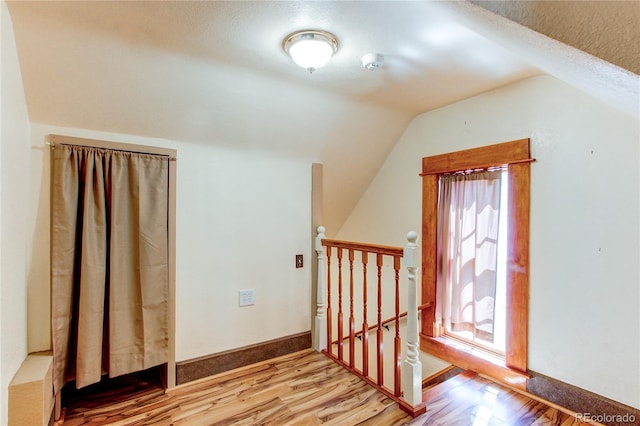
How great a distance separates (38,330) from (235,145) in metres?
1.66

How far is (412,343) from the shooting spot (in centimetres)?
189

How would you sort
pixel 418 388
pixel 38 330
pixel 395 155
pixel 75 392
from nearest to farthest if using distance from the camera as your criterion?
pixel 38 330 < pixel 418 388 < pixel 75 392 < pixel 395 155

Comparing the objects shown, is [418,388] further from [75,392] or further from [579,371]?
[75,392]

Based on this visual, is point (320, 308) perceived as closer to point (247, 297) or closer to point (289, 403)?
point (247, 297)

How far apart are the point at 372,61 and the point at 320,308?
Answer: 2.02 metres

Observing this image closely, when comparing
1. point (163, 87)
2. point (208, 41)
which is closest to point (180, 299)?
point (163, 87)

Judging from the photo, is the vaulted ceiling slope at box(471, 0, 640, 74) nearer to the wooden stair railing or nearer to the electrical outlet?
the wooden stair railing

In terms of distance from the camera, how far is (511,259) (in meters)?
2.22

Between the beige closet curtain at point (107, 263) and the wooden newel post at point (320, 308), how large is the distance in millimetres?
1220

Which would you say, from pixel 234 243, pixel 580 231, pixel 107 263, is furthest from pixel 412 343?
pixel 107 263

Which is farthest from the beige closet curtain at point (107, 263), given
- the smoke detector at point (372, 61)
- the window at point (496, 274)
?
the window at point (496, 274)

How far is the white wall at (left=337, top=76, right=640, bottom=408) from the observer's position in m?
1.75

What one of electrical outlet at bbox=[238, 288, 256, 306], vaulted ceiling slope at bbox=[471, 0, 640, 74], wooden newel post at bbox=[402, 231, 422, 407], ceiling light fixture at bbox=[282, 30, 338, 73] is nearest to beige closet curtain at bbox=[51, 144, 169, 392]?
electrical outlet at bbox=[238, 288, 256, 306]

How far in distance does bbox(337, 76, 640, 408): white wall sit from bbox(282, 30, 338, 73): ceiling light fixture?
5.01ft
